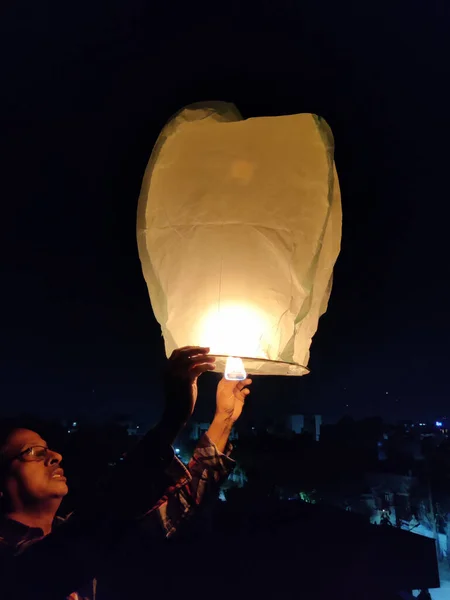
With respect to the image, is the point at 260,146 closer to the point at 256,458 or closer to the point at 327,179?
the point at 327,179

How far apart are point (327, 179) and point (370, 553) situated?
218 inches

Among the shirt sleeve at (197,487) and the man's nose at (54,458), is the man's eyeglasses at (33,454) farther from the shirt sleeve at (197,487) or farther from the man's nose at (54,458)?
the shirt sleeve at (197,487)

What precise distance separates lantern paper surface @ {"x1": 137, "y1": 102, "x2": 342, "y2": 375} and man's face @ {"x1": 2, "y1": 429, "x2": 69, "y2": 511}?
1.70 ft

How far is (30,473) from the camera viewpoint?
125 cm

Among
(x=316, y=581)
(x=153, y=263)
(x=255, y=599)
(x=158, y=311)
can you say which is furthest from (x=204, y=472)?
(x=316, y=581)

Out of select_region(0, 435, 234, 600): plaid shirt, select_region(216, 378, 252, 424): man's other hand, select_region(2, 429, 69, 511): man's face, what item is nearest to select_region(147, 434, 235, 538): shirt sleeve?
select_region(0, 435, 234, 600): plaid shirt

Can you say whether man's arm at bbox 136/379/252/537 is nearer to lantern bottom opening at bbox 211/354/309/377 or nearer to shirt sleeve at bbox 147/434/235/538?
shirt sleeve at bbox 147/434/235/538

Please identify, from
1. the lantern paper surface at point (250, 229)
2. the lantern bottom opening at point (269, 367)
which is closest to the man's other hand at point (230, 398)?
the lantern bottom opening at point (269, 367)

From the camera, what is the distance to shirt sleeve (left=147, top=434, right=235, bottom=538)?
1.36m

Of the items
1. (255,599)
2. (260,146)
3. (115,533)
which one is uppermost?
(260,146)

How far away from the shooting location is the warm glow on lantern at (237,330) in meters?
1.11

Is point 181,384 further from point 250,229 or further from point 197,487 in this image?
point 197,487

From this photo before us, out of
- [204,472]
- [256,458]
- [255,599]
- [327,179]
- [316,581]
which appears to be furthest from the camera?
[256,458]

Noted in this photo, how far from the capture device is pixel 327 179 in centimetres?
111
